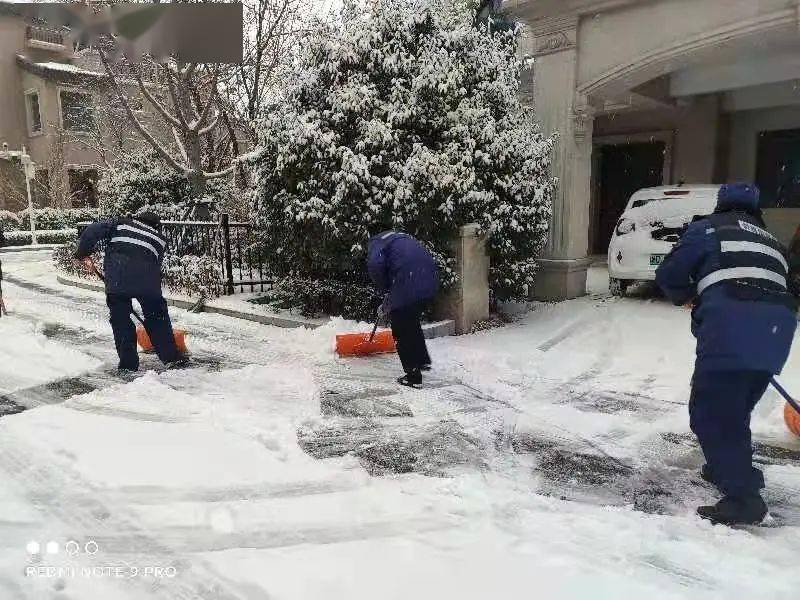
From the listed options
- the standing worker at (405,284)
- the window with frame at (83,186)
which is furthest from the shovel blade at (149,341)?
the window with frame at (83,186)

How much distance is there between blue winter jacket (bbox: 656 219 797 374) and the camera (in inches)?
106

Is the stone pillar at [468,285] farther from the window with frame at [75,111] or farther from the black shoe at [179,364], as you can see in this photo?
the window with frame at [75,111]

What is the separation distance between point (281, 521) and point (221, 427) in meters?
1.31

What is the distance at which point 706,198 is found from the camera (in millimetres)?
7516

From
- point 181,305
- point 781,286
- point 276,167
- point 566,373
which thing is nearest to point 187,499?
point 781,286

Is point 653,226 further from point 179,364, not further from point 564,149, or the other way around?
point 179,364

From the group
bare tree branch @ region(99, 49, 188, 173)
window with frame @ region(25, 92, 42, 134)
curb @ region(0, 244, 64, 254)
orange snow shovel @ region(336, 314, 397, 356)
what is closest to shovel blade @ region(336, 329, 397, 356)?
orange snow shovel @ region(336, 314, 397, 356)

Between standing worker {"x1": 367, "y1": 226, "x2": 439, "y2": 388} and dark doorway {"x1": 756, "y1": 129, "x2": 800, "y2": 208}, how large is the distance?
9.54 meters

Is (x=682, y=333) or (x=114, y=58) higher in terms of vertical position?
(x=114, y=58)

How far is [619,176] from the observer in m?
13.5

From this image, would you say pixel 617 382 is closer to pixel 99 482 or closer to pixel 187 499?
pixel 187 499

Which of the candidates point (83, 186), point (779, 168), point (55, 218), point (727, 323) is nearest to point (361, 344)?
point (727, 323)

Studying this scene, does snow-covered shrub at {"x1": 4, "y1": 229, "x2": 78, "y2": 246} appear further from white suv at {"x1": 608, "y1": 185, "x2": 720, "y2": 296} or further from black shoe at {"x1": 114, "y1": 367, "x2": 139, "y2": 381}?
white suv at {"x1": 608, "y1": 185, "x2": 720, "y2": 296}

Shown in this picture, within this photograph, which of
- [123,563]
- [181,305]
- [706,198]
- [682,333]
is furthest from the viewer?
[181,305]
